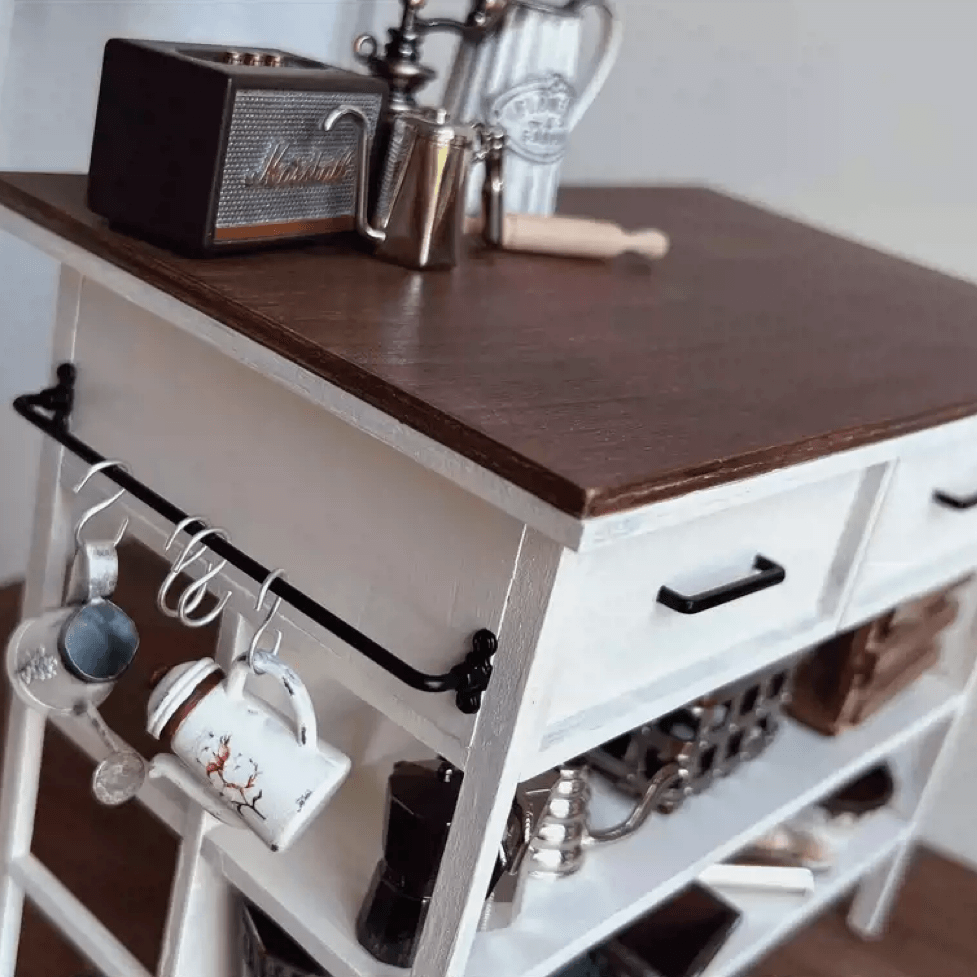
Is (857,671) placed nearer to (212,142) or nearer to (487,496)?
(487,496)

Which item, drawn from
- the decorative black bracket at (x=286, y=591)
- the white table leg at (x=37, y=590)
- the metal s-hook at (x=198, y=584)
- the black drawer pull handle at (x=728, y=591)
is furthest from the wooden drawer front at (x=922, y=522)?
the white table leg at (x=37, y=590)

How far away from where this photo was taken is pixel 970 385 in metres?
0.97

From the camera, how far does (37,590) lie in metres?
1.02

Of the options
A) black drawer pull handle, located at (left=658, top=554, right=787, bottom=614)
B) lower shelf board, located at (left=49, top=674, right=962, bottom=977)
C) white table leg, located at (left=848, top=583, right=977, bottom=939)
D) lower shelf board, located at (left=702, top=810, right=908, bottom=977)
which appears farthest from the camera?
white table leg, located at (left=848, top=583, right=977, bottom=939)

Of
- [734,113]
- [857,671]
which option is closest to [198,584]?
[857,671]

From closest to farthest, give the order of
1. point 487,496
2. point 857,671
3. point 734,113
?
point 487,496 < point 857,671 < point 734,113

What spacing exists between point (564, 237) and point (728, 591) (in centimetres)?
38

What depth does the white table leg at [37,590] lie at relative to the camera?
3.09ft

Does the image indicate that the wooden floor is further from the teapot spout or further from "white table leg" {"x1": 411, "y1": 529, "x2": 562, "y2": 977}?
"white table leg" {"x1": 411, "y1": 529, "x2": 562, "y2": 977}

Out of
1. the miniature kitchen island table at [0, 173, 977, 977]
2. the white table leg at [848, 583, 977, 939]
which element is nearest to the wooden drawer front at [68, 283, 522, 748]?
the miniature kitchen island table at [0, 173, 977, 977]

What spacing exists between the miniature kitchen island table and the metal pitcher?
0.02 m

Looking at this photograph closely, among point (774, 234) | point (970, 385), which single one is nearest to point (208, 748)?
point (970, 385)

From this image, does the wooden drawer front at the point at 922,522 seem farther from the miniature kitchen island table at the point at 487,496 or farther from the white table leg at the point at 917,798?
the white table leg at the point at 917,798

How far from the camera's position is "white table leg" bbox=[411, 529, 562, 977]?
680 mm
